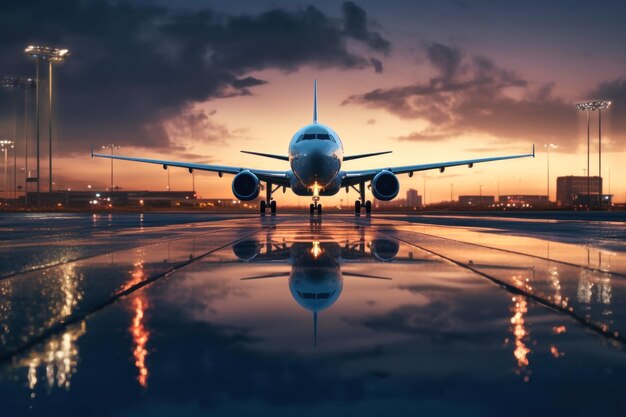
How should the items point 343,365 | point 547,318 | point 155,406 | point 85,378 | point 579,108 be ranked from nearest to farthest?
point 155,406, point 85,378, point 343,365, point 547,318, point 579,108

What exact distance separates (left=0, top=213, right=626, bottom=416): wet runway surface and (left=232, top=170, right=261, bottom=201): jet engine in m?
20.9

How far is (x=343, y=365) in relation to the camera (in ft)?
9.72

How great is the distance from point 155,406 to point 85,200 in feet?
619

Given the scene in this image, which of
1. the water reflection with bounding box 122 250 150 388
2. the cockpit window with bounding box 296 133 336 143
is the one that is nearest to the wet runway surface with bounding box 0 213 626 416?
the water reflection with bounding box 122 250 150 388

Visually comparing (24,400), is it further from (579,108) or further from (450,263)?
(579,108)

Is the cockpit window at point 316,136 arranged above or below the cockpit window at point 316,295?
above

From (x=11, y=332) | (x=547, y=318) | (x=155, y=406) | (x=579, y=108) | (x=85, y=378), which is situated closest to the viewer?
(x=155, y=406)

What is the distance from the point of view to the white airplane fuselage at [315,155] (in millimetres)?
24469

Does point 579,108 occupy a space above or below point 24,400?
above

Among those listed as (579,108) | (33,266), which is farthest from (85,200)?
(33,266)

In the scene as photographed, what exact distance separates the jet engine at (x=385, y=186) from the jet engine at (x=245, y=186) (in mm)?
6261

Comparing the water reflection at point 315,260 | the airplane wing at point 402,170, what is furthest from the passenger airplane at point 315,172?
the water reflection at point 315,260

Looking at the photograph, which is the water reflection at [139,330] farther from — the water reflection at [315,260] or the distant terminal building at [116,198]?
the distant terminal building at [116,198]

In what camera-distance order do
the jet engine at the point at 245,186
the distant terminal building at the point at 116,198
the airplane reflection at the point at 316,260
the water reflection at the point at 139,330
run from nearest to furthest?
the water reflection at the point at 139,330 → the airplane reflection at the point at 316,260 → the jet engine at the point at 245,186 → the distant terminal building at the point at 116,198
